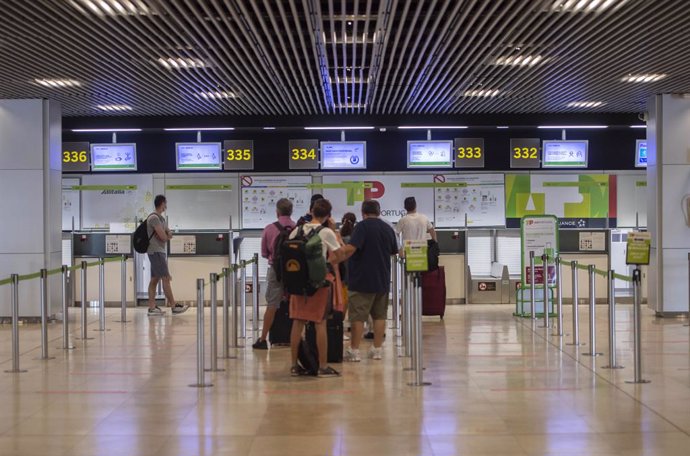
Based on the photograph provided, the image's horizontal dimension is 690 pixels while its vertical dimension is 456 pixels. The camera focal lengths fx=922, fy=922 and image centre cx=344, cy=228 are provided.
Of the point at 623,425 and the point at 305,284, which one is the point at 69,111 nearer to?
the point at 305,284

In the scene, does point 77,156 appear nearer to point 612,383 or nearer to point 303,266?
point 303,266

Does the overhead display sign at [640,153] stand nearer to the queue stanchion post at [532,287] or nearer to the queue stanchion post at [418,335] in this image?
the queue stanchion post at [532,287]

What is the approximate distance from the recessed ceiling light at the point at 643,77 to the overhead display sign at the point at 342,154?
5.61m

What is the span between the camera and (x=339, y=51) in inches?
409

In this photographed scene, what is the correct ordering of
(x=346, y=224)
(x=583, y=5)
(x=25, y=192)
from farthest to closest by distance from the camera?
(x=25, y=192) → (x=346, y=224) → (x=583, y=5)

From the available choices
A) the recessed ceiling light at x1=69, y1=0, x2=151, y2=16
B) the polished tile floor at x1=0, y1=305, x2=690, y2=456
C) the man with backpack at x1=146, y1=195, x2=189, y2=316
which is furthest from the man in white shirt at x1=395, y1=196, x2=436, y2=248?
the recessed ceiling light at x1=69, y1=0, x2=151, y2=16

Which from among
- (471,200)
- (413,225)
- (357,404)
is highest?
(471,200)

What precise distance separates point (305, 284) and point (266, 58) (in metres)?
3.43

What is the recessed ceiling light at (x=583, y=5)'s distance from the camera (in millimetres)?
7945

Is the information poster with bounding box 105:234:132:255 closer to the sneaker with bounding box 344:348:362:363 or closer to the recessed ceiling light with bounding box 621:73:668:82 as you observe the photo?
the sneaker with bounding box 344:348:362:363

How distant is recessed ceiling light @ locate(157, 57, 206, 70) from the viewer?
34.2 feet

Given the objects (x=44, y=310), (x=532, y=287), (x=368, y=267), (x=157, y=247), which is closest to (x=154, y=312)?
(x=157, y=247)

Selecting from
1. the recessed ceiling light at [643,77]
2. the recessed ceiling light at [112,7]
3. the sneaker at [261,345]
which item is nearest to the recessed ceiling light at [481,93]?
the recessed ceiling light at [643,77]

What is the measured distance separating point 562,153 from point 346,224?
6.88 metres
